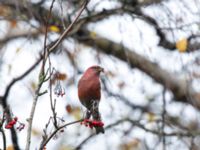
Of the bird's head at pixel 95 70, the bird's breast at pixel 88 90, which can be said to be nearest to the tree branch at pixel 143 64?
the bird's head at pixel 95 70

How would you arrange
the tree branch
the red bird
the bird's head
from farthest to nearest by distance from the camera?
the tree branch → the bird's head → the red bird

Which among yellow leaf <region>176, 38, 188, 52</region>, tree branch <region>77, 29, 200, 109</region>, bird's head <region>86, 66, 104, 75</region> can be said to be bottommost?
tree branch <region>77, 29, 200, 109</region>

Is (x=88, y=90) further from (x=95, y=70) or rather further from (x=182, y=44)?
(x=182, y=44)

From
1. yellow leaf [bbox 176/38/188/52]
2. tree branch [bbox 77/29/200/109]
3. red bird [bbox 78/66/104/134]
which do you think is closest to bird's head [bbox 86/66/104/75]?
red bird [bbox 78/66/104/134]

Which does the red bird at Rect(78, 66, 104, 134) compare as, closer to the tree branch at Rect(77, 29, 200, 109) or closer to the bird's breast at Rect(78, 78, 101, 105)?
the bird's breast at Rect(78, 78, 101, 105)

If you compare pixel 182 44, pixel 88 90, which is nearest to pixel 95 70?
pixel 88 90

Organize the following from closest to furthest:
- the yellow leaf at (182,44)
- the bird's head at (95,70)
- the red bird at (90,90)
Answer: the red bird at (90,90) < the bird's head at (95,70) < the yellow leaf at (182,44)

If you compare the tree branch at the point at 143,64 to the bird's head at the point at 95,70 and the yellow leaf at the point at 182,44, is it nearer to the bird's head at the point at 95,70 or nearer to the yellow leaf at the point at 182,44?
the yellow leaf at the point at 182,44

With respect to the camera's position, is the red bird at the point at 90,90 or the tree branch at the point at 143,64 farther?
the tree branch at the point at 143,64

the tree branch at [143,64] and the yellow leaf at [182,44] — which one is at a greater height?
the yellow leaf at [182,44]

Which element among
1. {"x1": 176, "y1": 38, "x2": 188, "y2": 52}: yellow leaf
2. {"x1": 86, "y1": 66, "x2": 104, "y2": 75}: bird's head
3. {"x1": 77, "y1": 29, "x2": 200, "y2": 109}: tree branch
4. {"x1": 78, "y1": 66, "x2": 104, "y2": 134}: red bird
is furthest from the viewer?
{"x1": 77, "y1": 29, "x2": 200, "y2": 109}: tree branch

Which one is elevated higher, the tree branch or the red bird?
the red bird

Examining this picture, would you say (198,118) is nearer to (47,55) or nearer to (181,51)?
(181,51)

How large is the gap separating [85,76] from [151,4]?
5.22 ft
